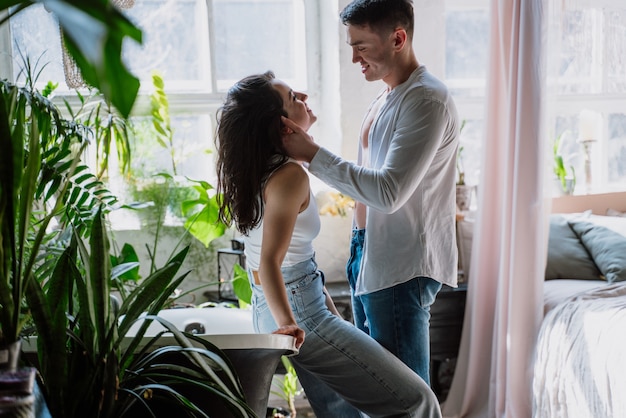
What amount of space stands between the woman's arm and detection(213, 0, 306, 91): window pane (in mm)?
2251

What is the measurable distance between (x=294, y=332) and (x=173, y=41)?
250 cm

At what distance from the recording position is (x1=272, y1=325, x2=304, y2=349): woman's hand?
5.76 ft

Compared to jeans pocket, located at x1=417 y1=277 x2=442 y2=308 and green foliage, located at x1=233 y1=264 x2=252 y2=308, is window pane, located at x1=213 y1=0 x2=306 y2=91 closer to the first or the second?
green foliage, located at x1=233 y1=264 x2=252 y2=308

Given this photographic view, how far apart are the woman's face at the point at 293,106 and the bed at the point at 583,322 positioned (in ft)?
4.68

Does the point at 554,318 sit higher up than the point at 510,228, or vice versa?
the point at 510,228

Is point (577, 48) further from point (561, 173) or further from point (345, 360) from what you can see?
point (345, 360)

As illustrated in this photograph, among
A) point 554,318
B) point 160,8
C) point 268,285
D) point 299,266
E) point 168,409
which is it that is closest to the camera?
point 168,409

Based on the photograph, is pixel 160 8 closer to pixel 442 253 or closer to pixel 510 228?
pixel 510 228

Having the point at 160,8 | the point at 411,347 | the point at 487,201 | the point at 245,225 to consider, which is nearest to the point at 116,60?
the point at 245,225

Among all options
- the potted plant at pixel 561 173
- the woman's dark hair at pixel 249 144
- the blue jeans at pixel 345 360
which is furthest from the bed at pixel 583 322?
the woman's dark hair at pixel 249 144

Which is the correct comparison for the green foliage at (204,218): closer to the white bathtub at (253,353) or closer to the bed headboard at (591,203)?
the white bathtub at (253,353)

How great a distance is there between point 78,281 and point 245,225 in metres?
0.60

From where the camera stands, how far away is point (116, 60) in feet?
1.77

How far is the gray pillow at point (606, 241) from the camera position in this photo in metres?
3.42
